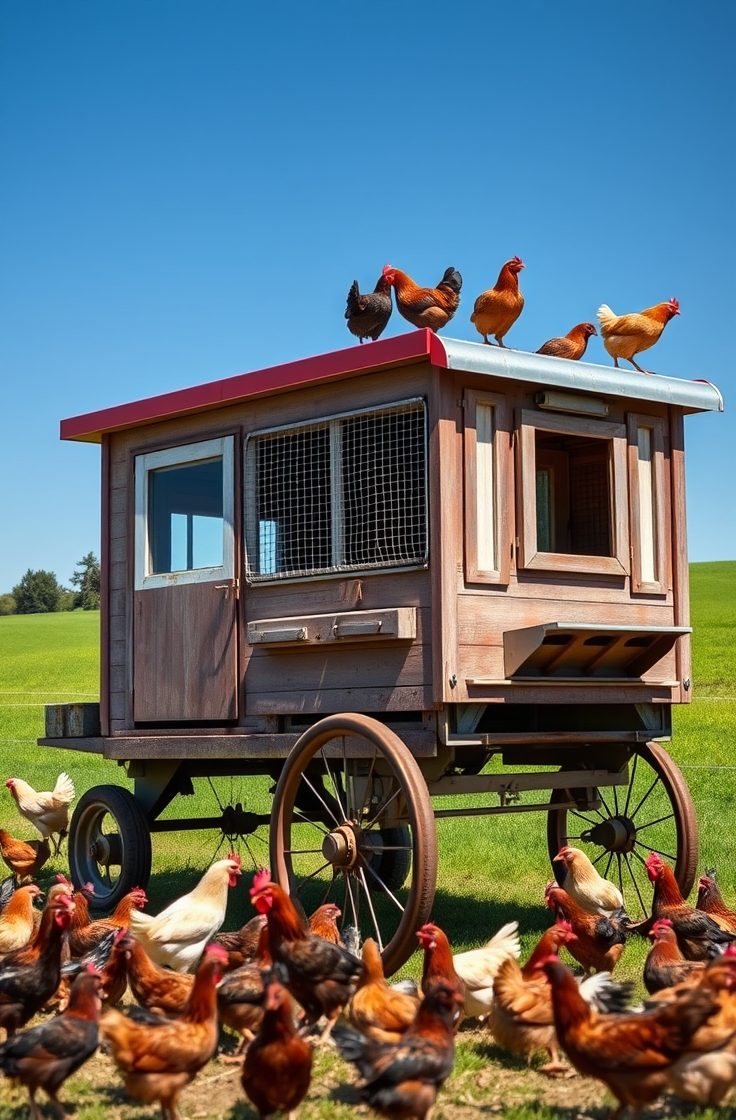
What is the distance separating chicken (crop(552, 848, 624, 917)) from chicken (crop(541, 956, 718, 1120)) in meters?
2.96

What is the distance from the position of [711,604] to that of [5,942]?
3531 cm

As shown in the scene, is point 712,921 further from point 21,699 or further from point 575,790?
point 21,699

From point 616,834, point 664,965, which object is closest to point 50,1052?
point 664,965

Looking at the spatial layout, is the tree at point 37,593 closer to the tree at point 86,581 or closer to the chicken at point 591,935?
the tree at point 86,581

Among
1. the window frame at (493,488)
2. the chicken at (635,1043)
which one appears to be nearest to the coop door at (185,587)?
the window frame at (493,488)

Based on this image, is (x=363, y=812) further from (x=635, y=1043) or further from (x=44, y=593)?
(x=44, y=593)

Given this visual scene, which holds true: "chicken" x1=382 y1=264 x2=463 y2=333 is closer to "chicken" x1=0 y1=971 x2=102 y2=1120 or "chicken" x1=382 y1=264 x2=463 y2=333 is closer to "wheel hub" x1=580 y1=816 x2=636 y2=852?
"wheel hub" x1=580 y1=816 x2=636 y2=852

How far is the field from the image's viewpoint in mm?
5395

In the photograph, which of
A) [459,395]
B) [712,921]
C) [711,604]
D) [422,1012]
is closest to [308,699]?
[459,395]

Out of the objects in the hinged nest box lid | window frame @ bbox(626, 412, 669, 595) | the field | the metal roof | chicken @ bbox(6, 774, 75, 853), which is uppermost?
the metal roof

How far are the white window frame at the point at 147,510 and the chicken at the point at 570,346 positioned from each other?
213 cm

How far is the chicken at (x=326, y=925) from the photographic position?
7.07 metres

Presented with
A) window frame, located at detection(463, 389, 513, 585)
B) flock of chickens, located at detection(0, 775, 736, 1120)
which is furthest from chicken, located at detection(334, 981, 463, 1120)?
window frame, located at detection(463, 389, 513, 585)

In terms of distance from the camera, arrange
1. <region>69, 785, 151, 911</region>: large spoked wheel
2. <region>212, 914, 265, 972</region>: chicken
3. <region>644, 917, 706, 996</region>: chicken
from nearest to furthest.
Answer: <region>644, 917, 706, 996</region>: chicken, <region>212, 914, 265, 972</region>: chicken, <region>69, 785, 151, 911</region>: large spoked wheel
